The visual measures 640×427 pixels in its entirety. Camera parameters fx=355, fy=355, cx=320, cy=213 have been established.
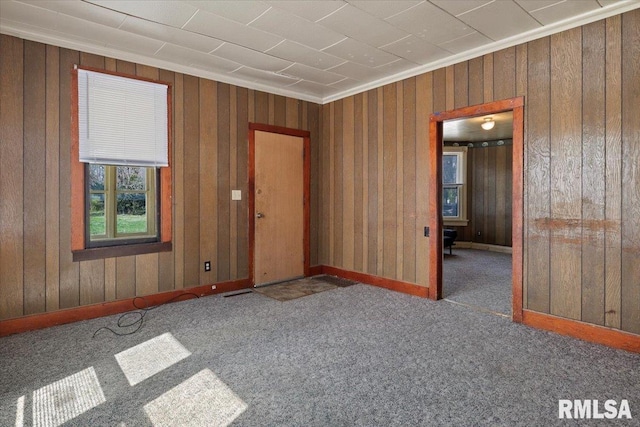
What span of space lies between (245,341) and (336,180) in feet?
9.59

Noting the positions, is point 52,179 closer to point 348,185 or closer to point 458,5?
point 348,185

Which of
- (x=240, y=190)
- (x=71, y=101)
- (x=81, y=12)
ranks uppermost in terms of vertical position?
(x=81, y=12)

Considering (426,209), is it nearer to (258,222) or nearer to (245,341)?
(258,222)

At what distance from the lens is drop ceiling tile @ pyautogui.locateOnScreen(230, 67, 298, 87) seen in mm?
4211

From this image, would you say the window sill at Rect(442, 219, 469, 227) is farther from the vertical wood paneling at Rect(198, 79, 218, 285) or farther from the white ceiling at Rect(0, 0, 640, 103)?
the vertical wood paneling at Rect(198, 79, 218, 285)

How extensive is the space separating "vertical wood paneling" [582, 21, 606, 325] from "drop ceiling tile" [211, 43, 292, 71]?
2794 millimetres

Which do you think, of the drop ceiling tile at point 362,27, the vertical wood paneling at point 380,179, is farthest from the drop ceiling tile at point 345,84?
the drop ceiling tile at point 362,27

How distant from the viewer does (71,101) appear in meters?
3.36

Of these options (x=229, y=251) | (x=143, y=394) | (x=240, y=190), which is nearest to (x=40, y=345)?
(x=143, y=394)

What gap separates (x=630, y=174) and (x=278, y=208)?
3702mm

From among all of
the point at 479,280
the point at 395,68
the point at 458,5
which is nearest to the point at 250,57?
the point at 395,68

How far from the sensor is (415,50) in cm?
359

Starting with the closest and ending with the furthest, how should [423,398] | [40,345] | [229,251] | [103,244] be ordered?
[423,398] < [40,345] < [103,244] < [229,251]

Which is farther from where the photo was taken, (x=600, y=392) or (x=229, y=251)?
(x=229, y=251)
